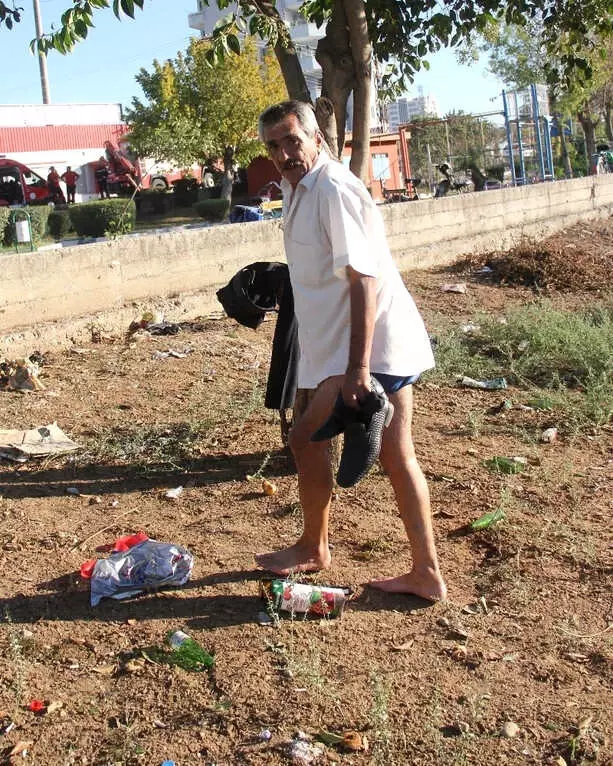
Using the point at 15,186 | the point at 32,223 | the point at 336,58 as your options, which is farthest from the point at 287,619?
the point at 15,186

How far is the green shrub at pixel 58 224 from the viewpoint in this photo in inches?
1022

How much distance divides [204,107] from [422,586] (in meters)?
35.7

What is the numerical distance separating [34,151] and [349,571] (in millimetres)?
41914

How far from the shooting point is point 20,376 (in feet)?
20.8

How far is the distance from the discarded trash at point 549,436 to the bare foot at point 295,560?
220cm

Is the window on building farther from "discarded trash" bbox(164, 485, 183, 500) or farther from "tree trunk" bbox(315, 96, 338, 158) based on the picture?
"discarded trash" bbox(164, 485, 183, 500)

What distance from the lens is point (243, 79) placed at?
120 ft

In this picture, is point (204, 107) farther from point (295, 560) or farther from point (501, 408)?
point (295, 560)

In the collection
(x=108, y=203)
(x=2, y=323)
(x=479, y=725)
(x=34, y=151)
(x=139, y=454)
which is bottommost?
(x=479, y=725)

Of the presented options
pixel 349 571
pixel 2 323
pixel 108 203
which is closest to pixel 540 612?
pixel 349 571

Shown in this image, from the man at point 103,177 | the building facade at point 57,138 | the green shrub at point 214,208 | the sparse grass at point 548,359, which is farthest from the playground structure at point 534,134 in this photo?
the building facade at point 57,138

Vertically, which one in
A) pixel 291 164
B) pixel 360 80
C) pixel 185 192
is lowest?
pixel 291 164

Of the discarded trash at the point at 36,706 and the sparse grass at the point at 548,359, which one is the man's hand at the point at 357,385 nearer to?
the discarded trash at the point at 36,706

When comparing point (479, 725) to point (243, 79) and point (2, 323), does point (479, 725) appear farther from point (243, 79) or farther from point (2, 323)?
point (243, 79)
